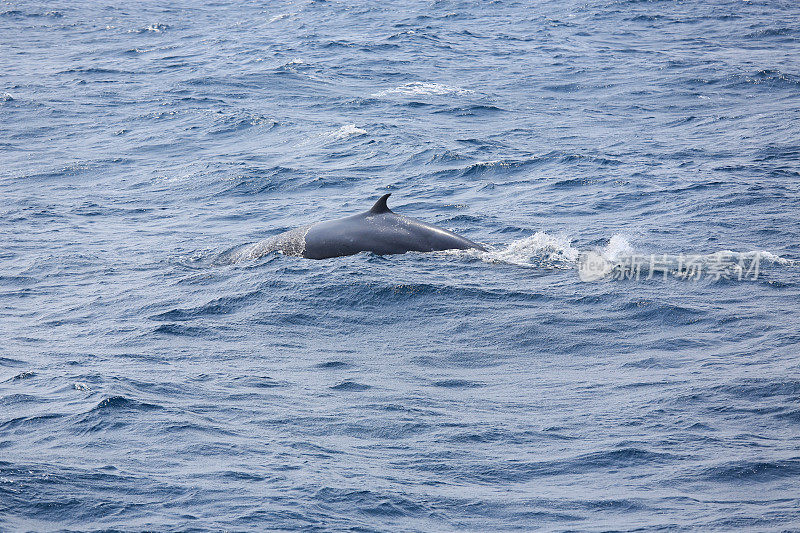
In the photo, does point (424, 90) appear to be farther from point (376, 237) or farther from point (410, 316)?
point (410, 316)

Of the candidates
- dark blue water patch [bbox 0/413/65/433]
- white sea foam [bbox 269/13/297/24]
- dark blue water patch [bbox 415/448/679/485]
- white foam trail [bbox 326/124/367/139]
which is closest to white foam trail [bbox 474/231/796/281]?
dark blue water patch [bbox 415/448/679/485]

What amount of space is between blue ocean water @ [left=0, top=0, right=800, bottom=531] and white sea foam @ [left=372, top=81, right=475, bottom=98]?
0.33 meters

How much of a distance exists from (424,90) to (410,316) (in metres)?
19.4

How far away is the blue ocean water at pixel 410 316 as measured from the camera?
841cm

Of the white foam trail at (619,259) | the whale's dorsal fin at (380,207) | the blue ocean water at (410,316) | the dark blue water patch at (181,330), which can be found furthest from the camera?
the whale's dorsal fin at (380,207)

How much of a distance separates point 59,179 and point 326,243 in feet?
35.4

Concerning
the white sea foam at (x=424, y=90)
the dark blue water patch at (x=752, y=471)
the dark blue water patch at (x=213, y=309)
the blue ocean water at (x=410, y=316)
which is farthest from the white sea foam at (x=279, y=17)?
the dark blue water patch at (x=752, y=471)

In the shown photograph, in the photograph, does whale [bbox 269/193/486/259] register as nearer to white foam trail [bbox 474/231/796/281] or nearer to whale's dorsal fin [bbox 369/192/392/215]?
whale's dorsal fin [bbox 369/192/392/215]

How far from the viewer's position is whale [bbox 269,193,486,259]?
14.4m

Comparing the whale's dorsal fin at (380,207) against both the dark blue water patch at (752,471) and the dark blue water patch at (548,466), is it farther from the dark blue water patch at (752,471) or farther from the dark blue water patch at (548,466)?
the dark blue water patch at (752,471)

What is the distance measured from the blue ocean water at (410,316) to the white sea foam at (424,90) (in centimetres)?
33

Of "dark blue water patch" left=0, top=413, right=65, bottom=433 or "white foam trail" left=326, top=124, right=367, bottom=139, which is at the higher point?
"dark blue water patch" left=0, top=413, right=65, bottom=433

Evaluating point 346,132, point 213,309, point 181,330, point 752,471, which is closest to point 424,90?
point 346,132

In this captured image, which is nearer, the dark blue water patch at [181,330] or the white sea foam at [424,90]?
the dark blue water patch at [181,330]
